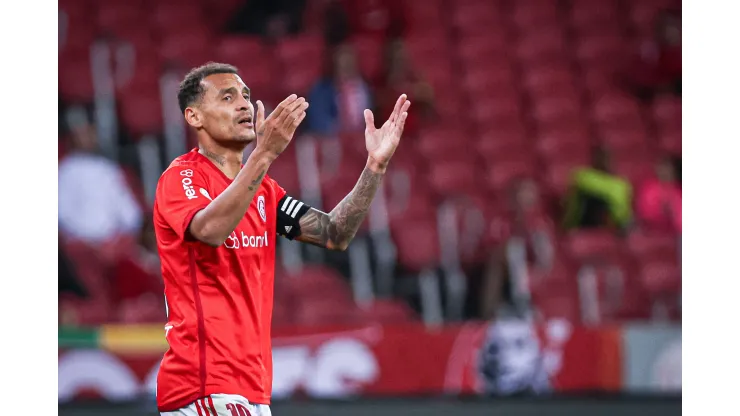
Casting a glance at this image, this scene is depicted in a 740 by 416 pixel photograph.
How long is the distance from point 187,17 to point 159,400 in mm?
8349

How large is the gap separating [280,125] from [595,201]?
723 cm

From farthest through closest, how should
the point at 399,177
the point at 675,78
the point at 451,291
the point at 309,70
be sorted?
the point at 675,78 < the point at 309,70 < the point at 399,177 < the point at 451,291

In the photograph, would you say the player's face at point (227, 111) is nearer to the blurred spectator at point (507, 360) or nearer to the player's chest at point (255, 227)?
the player's chest at point (255, 227)

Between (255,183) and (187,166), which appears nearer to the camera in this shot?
(255,183)

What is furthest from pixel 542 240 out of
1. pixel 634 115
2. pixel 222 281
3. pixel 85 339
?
pixel 222 281

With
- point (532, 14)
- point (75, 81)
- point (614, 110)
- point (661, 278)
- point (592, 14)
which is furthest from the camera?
point (592, 14)

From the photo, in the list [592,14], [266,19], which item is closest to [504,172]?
[592,14]

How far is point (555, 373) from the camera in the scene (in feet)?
28.8

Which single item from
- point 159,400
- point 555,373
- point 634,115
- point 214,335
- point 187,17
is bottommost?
point 555,373

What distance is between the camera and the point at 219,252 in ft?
12.0

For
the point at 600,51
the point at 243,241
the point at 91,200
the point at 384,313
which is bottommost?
the point at 384,313

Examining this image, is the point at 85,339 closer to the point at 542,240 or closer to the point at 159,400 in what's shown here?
the point at 542,240

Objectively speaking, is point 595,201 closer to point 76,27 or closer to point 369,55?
point 369,55

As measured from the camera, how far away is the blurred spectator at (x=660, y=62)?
463 inches
